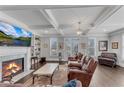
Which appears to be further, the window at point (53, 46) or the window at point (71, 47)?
the window at point (53, 46)

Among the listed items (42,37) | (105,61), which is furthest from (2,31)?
(42,37)

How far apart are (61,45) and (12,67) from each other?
7681 mm

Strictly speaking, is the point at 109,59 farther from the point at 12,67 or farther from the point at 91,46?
Answer: the point at 12,67

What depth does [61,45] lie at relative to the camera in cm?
1330

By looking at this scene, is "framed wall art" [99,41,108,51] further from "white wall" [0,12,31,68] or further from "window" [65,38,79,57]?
"white wall" [0,12,31,68]

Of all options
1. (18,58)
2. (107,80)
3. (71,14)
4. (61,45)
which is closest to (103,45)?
(61,45)

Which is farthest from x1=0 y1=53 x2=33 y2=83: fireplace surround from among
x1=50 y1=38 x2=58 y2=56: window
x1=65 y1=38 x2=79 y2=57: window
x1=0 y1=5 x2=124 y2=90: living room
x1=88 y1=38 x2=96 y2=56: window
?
x1=88 y1=38 x2=96 y2=56: window

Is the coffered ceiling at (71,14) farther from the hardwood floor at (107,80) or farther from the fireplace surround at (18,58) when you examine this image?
the hardwood floor at (107,80)

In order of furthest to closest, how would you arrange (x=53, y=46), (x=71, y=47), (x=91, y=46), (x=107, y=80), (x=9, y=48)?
(x=53, y=46)
(x=71, y=47)
(x=91, y=46)
(x=107, y=80)
(x=9, y=48)

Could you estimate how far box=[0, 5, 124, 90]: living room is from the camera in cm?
446

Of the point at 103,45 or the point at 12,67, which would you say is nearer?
the point at 12,67

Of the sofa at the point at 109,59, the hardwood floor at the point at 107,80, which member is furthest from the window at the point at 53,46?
the hardwood floor at the point at 107,80

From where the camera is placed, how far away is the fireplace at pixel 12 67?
5.20 metres
